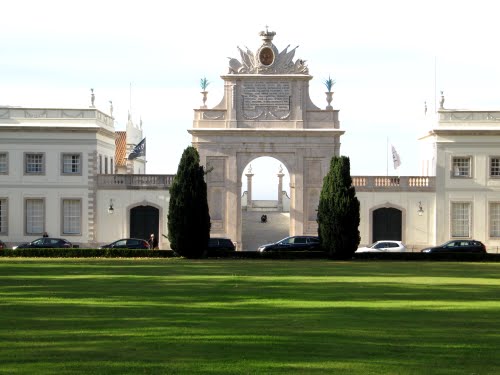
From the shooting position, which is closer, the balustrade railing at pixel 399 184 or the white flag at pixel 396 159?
the balustrade railing at pixel 399 184

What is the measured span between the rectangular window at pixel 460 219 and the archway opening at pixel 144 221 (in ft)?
54.0

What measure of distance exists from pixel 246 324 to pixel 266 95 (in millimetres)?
47814

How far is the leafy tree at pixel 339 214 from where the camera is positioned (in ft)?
187

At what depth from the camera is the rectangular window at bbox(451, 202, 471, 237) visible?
69.1 m

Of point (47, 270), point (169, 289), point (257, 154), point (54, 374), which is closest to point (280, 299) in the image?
point (169, 289)

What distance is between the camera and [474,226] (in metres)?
69.0

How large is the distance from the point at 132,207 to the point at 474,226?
19.1 metres

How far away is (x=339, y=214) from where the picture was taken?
190 feet

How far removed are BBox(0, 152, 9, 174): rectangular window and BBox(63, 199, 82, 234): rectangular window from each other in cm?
367

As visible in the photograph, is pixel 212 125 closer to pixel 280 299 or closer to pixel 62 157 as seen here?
pixel 62 157

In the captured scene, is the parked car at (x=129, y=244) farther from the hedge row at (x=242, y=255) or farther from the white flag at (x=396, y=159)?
the white flag at (x=396, y=159)

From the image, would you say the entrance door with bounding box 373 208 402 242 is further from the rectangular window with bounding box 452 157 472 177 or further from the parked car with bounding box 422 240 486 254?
the parked car with bounding box 422 240 486 254

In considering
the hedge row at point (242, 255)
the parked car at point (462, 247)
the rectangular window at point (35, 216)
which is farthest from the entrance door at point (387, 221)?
the rectangular window at point (35, 216)

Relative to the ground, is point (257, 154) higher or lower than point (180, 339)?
higher
